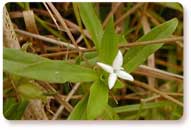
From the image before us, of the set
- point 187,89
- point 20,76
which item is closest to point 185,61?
point 187,89

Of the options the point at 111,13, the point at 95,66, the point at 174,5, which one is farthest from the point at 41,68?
the point at 174,5

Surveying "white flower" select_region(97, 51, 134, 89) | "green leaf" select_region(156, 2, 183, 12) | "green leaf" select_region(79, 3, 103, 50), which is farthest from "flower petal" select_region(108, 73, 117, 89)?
"green leaf" select_region(156, 2, 183, 12)

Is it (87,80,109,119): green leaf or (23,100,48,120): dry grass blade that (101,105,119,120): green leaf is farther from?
(23,100,48,120): dry grass blade

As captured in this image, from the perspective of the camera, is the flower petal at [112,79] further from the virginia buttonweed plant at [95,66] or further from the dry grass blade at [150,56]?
the dry grass blade at [150,56]

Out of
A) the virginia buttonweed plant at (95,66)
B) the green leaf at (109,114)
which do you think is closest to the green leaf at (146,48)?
the virginia buttonweed plant at (95,66)

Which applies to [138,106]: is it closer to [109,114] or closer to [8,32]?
[109,114]

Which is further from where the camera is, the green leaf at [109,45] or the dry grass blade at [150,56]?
the dry grass blade at [150,56]
